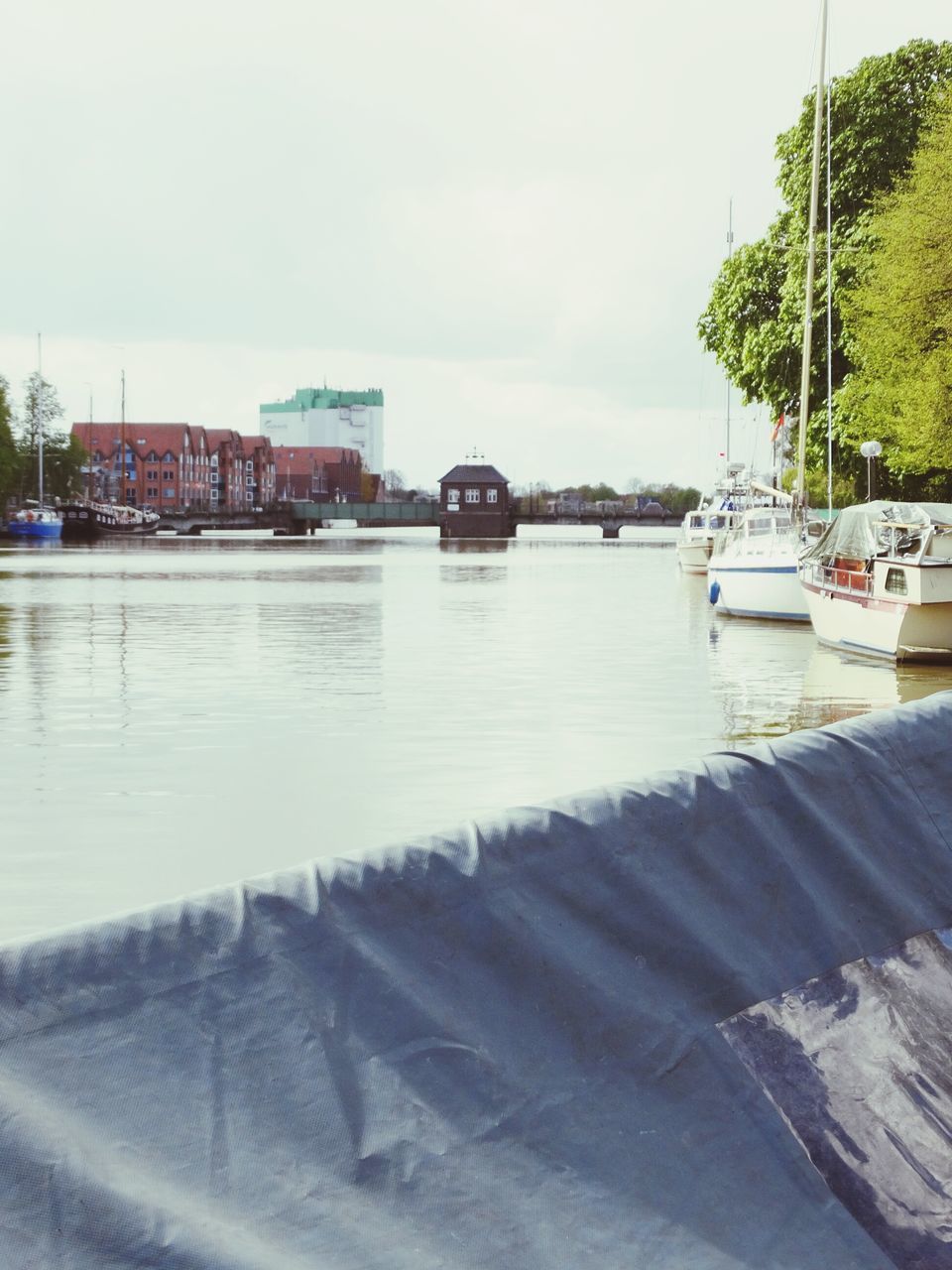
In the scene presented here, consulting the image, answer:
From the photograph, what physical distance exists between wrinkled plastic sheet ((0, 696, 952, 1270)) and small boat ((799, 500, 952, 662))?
52.7 feet

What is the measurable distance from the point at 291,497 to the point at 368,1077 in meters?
186

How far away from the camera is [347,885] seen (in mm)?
2221

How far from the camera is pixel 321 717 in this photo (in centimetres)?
1359

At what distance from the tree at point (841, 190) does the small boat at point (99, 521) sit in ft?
243

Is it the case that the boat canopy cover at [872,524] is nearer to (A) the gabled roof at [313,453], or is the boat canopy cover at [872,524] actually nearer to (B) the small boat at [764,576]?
(B) the small boat at [764,576]

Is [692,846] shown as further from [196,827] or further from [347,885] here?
[196,827]

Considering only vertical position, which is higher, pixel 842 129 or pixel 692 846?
pixel 842 129

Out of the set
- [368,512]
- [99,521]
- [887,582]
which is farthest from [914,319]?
[368,512]

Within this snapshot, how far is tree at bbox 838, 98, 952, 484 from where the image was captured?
89.0 ft

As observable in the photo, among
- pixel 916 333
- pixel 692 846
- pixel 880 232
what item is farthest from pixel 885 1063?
pixel 880 232

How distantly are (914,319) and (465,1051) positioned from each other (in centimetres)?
2751

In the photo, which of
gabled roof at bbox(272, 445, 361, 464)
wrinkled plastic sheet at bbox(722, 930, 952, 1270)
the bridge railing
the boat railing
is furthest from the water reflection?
gabled roof at bbox(272, 445, 361, 464)

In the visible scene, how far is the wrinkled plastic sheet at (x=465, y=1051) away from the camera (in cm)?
189

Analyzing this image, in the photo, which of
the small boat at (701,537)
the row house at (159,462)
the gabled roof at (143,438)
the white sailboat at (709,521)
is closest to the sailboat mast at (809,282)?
the small boat at (701,537)
